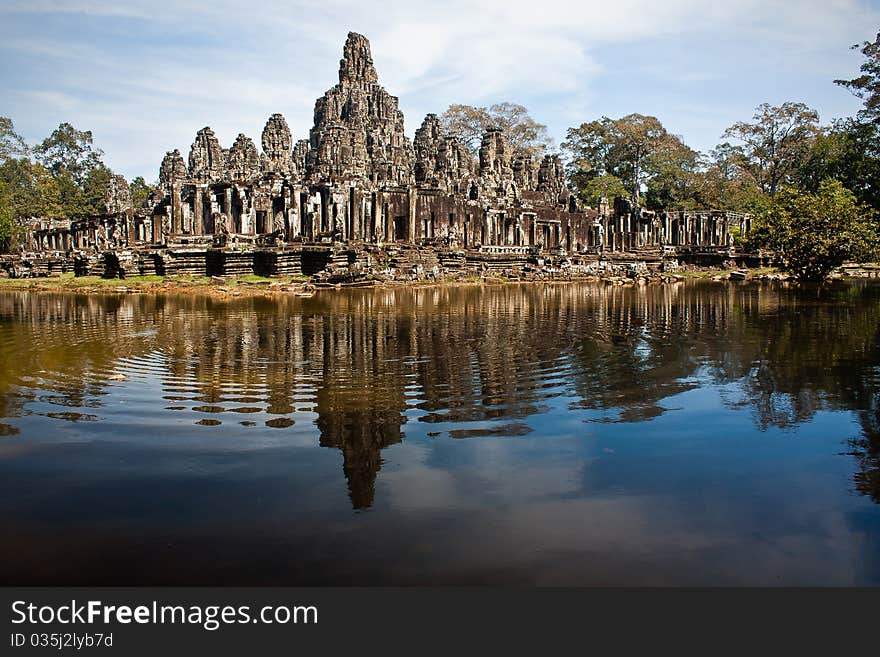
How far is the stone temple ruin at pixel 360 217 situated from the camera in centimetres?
2895

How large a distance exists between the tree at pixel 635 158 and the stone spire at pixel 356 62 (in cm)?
2148

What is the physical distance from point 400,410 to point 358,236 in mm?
28741

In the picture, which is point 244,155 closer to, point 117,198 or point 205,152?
point 205,152

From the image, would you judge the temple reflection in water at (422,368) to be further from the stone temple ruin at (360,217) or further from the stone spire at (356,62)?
the stone spire at (356,62)

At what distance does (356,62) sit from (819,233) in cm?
4411

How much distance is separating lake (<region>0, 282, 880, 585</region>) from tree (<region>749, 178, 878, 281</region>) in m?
19.4

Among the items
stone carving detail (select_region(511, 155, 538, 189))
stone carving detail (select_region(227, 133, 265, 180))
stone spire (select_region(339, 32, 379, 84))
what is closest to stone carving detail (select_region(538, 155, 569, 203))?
stone carving detail (select_region(511, 155, 538, 189))

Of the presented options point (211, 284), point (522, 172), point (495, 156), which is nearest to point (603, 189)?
point (522, 172)

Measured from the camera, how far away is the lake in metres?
3.52

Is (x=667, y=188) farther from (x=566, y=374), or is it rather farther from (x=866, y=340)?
(x=566, y=374)

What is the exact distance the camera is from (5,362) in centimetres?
903

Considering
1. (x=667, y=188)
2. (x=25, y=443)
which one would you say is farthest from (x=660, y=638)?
(x=667, y=188)

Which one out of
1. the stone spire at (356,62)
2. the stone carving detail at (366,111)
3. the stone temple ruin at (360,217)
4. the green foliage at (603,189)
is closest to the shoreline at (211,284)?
the stone temple ruin at (360,217)

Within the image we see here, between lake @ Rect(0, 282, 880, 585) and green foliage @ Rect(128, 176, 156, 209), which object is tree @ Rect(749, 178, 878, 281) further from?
green foliage @ Rect(128, 176, 156, 209)
